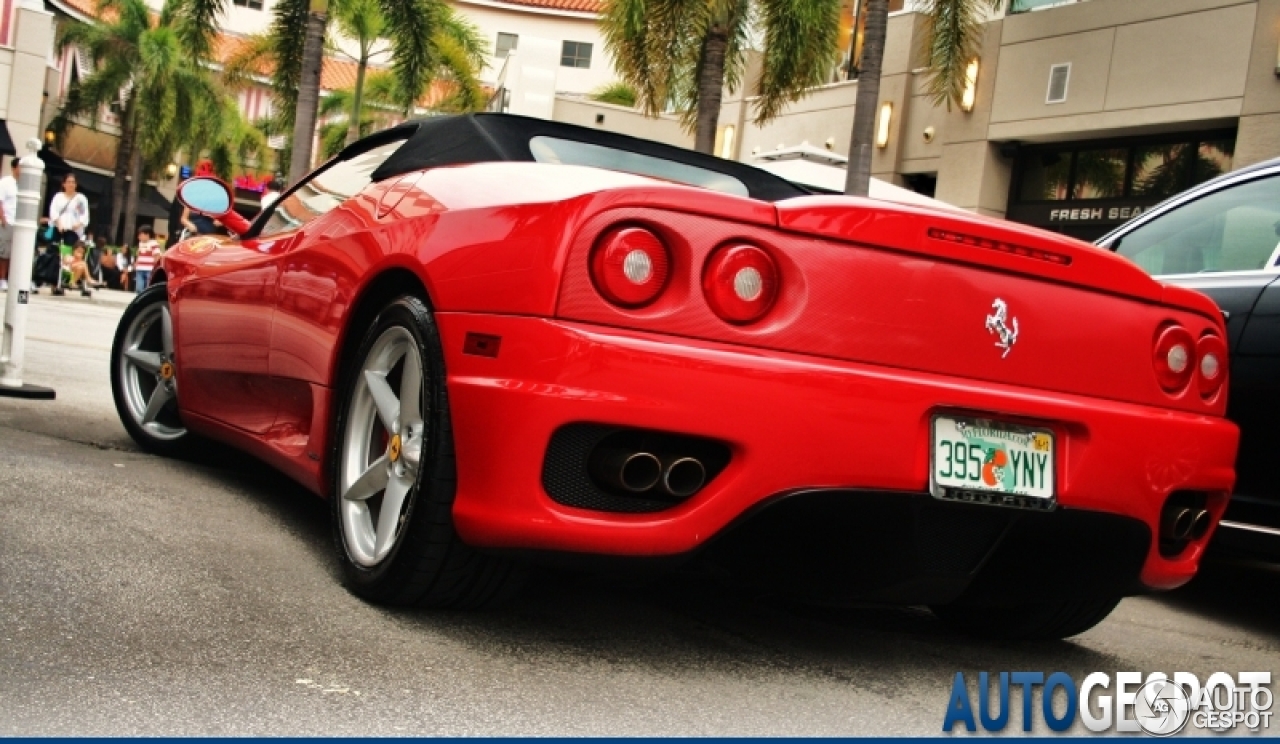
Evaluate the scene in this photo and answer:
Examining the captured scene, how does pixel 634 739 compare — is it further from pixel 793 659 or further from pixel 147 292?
pixel 147 292

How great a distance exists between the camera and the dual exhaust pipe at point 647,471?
2746 mm

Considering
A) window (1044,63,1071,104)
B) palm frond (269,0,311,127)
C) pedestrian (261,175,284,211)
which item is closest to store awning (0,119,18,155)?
palm frond (269,0,311,127)

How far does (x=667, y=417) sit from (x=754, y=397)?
18 centimetres

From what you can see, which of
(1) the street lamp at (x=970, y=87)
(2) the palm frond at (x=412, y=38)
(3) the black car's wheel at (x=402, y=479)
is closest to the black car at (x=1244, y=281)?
(3) the black car's wheel at (x=402, y=479)

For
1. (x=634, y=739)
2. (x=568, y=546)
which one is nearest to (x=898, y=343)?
(x=568, y=546)

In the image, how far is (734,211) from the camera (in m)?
2.86

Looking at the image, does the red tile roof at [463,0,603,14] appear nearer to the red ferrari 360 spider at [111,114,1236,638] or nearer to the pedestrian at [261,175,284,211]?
the pedestrian at [261,175,284,211]

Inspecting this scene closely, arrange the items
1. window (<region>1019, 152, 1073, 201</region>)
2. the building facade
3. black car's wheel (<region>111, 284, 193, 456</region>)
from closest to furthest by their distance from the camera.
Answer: black car's wheel (<region>111, 284, 193, 456</region>)
the building facade
window (<region>1019, 152, 1073, 201</region>)

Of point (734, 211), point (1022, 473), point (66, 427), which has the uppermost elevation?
point (734, 211)

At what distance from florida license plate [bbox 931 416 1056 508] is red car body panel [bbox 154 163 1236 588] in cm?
4

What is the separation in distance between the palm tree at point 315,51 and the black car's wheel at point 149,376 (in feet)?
66.0

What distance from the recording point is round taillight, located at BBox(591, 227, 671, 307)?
109 inches

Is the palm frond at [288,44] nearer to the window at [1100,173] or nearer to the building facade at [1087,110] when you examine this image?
the building facade at [1087,110]

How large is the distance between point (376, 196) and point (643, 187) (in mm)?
1103
